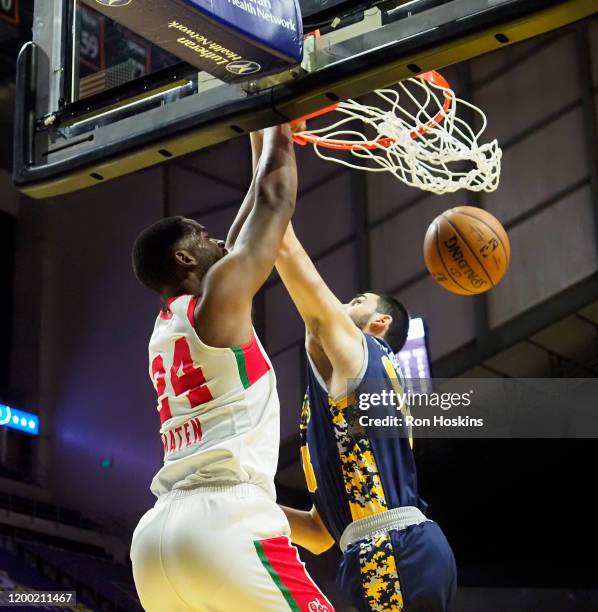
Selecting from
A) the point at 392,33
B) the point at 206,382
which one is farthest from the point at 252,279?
the point at 392,33

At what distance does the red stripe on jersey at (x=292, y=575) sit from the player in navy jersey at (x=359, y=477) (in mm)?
907

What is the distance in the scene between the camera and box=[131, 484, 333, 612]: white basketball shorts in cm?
249

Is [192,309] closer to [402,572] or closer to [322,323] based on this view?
[322,323]

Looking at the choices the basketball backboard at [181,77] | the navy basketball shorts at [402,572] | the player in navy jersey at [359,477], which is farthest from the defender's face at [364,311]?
the basketball backboard at [181,77]

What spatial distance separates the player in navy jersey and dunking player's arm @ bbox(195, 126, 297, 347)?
2.43 ft

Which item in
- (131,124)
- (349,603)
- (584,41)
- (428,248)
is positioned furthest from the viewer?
(584,41)

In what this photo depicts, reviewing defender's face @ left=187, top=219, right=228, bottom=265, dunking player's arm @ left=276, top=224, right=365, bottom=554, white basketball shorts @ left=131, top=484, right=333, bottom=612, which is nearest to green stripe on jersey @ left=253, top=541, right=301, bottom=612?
white basketball shorts @ left=131, top=484, right=333, bottom=612

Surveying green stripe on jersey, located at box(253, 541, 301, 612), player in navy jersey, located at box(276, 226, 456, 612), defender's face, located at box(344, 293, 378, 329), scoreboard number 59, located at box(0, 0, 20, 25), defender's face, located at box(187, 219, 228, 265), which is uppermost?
scoreboard number 59, located at box(0, 0, 20, 25)

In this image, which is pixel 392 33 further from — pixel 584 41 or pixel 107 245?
pixel 107 245

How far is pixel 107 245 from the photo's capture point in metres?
12.3

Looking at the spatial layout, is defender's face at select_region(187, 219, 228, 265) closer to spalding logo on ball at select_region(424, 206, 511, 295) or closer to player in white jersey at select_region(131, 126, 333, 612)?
player in white jersey at select_region(131, 126, 333, 612)

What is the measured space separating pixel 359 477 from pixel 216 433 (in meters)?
1.01

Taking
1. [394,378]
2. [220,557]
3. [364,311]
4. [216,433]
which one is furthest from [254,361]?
[364,311]

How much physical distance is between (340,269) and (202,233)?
25.2ft
